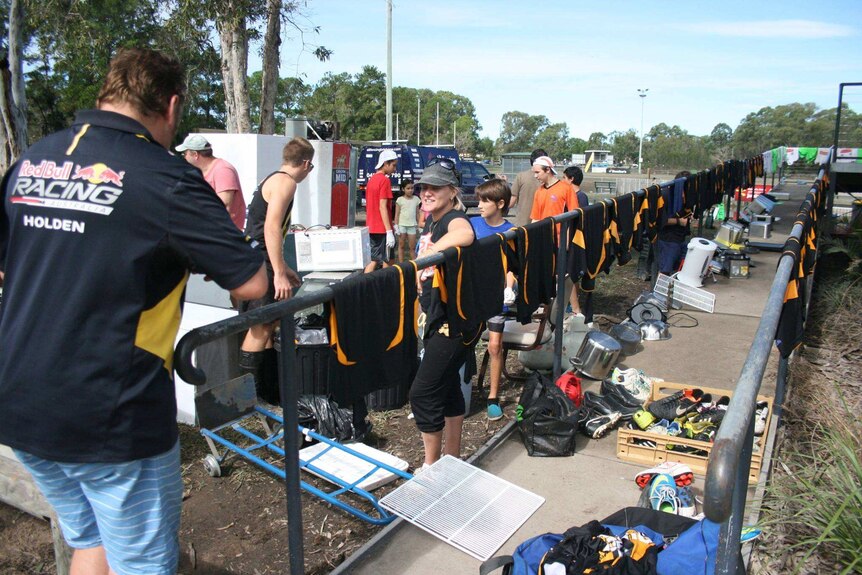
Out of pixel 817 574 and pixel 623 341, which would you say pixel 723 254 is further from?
pixel 817 574

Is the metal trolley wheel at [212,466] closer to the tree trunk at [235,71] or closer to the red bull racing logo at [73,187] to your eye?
the red bull racing logo at [73,187]

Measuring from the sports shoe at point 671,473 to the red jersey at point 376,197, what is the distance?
6.81 meters

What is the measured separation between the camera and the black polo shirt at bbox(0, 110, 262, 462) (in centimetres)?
172

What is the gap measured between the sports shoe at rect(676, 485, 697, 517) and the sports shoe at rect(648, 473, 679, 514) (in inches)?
0.8

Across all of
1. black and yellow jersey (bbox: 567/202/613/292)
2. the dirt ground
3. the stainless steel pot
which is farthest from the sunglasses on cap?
the stainless steel pot

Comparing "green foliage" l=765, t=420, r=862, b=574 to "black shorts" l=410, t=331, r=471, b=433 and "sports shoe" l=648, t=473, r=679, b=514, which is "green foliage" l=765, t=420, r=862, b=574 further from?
"black shorts" l=410, t=331, r=471, b=433

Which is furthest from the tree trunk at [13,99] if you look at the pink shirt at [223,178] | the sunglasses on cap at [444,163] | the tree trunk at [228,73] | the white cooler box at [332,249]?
the sunglasses on cap at [444,163]

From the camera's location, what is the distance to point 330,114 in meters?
82.7

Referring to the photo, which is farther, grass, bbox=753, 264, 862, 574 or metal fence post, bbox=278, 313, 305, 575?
grass, bbox=753, 264, 862, 574

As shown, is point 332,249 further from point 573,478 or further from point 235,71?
point 235,71

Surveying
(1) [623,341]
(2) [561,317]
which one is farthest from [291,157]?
(1) [623,341]

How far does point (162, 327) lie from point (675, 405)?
3.84 metres

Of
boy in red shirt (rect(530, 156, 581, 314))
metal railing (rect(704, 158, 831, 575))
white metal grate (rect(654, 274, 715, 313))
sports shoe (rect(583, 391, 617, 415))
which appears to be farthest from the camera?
white metal grate (rect(654, 274, 715, 313))

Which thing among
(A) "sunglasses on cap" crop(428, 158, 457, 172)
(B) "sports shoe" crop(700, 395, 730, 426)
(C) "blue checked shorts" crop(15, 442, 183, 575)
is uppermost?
(A) "sunglasses on cap" crop(428, 158, 457, 172)
